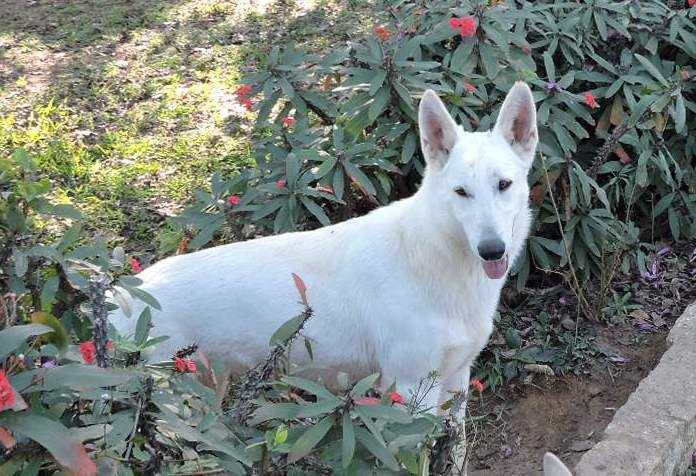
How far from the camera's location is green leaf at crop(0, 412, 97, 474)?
1.47 meters

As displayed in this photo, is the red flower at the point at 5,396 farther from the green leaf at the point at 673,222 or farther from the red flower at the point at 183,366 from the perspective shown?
the green leaf at the point at 673,222

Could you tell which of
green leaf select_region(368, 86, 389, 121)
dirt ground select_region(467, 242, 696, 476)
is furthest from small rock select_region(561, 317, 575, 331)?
green leaf select_region(368, 86, 389, 121)

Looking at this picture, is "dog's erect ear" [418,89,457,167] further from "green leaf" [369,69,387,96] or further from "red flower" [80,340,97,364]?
"red flower" [80,340,97,364]

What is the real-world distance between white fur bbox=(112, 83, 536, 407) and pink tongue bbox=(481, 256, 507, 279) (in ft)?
0.19

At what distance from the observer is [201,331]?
337cm

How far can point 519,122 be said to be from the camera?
3252 mm

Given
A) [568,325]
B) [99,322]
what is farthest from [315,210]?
[99,322]

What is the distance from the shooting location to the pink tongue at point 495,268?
312 cm

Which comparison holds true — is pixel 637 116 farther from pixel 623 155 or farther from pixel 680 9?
pixel 680 9

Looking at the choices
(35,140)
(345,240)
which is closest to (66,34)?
(35,140)

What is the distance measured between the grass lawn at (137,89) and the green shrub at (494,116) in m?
1.17

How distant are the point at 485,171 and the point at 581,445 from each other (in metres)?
1.46

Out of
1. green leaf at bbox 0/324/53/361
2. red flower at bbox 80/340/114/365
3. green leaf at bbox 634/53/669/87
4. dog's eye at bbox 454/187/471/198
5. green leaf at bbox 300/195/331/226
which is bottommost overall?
green leaf at bbox 300/195/331/226

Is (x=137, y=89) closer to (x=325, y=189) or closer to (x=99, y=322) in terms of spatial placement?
(x=325, y=189)
